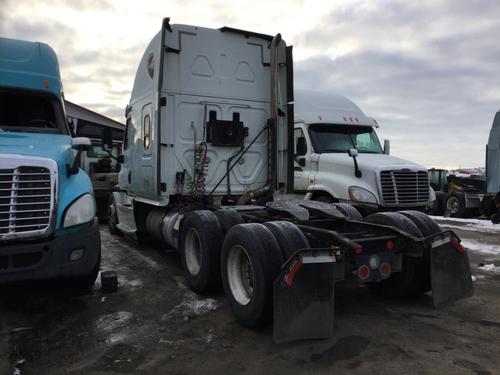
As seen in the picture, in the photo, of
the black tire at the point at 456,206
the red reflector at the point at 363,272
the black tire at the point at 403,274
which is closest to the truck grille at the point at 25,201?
the red reflector at the point at 363,272

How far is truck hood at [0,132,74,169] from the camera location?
4.80 m

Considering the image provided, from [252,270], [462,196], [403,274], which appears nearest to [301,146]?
[403,274]

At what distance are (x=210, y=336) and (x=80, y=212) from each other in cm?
183

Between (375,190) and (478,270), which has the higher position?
(375,190)

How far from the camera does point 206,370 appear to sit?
371cm

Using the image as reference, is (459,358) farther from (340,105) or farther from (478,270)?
(340,105)

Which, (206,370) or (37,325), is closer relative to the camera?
(206,370)

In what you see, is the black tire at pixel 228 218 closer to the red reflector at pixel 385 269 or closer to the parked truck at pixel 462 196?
the red reflector at pixel 385 269

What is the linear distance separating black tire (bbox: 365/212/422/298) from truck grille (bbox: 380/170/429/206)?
323 cm

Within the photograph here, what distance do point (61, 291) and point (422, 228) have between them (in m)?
4.49

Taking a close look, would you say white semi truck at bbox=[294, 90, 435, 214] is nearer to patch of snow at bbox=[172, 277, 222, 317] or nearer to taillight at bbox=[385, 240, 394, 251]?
taillight at bbox=[385, 240, 394, 251]

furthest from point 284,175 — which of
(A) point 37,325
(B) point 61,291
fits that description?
(A) point 37,325

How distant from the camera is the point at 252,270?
14.7 feet

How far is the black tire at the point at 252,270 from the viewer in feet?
14.1
